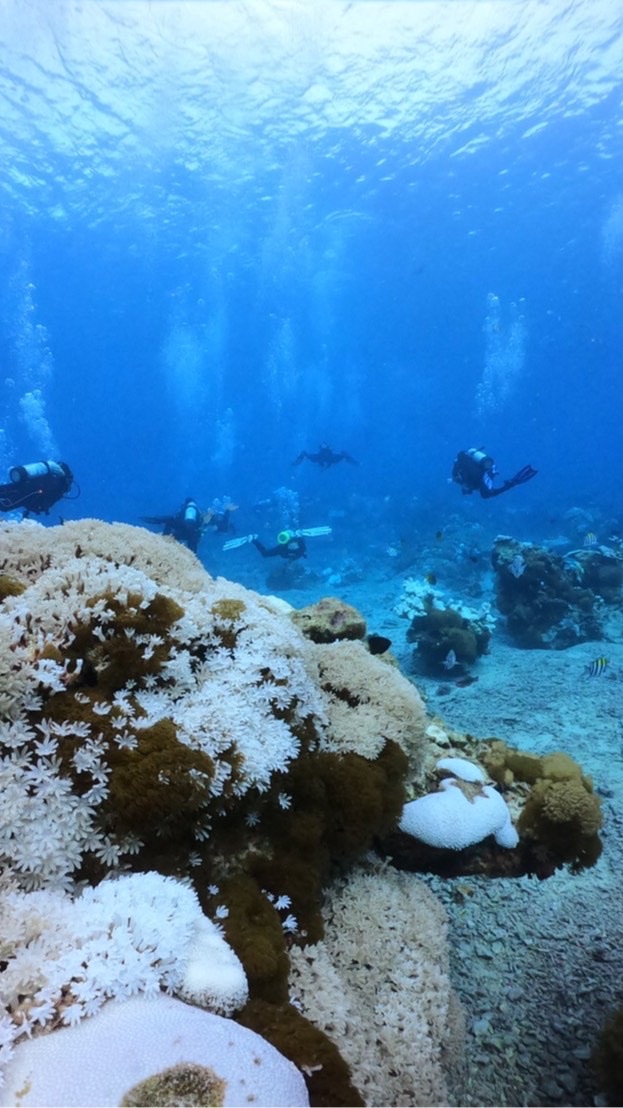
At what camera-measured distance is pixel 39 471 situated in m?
12.2

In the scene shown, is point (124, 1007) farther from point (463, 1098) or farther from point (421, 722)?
point (463, 1098)

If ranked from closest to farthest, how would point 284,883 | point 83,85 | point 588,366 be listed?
point 284,883
point 83,85
point 588,366

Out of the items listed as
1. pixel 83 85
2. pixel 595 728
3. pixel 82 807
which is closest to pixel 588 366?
pixel 83 85

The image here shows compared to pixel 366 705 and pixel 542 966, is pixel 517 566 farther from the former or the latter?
pixel 366 705

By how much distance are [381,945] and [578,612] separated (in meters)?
13.0

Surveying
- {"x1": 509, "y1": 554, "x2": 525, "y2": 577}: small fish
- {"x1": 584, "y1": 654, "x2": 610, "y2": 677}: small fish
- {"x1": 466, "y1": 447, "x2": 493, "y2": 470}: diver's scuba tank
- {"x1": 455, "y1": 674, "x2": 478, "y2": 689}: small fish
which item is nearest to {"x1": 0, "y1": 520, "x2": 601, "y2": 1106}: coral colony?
{"x1": 584, "y1": 654, "x2": 610, "y2": 677}: small fish

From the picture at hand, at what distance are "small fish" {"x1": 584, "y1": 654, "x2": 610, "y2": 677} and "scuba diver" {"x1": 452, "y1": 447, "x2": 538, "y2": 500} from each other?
638 cm

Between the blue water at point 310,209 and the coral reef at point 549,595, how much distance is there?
15.4 m

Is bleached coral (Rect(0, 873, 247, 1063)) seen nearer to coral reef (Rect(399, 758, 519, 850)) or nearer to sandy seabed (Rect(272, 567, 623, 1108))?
coral reef (Rect(399, 758, 519, 850))

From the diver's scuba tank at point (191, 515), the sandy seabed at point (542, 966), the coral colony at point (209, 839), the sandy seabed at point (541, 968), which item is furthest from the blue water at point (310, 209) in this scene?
the coral colony at point (209, 839)

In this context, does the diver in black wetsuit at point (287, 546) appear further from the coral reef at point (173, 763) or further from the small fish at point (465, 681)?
the coral reef at point (173, 763)

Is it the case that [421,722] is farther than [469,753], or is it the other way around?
[469,753]

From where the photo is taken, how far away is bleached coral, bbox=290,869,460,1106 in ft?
9.42

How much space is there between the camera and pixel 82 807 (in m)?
2.48
